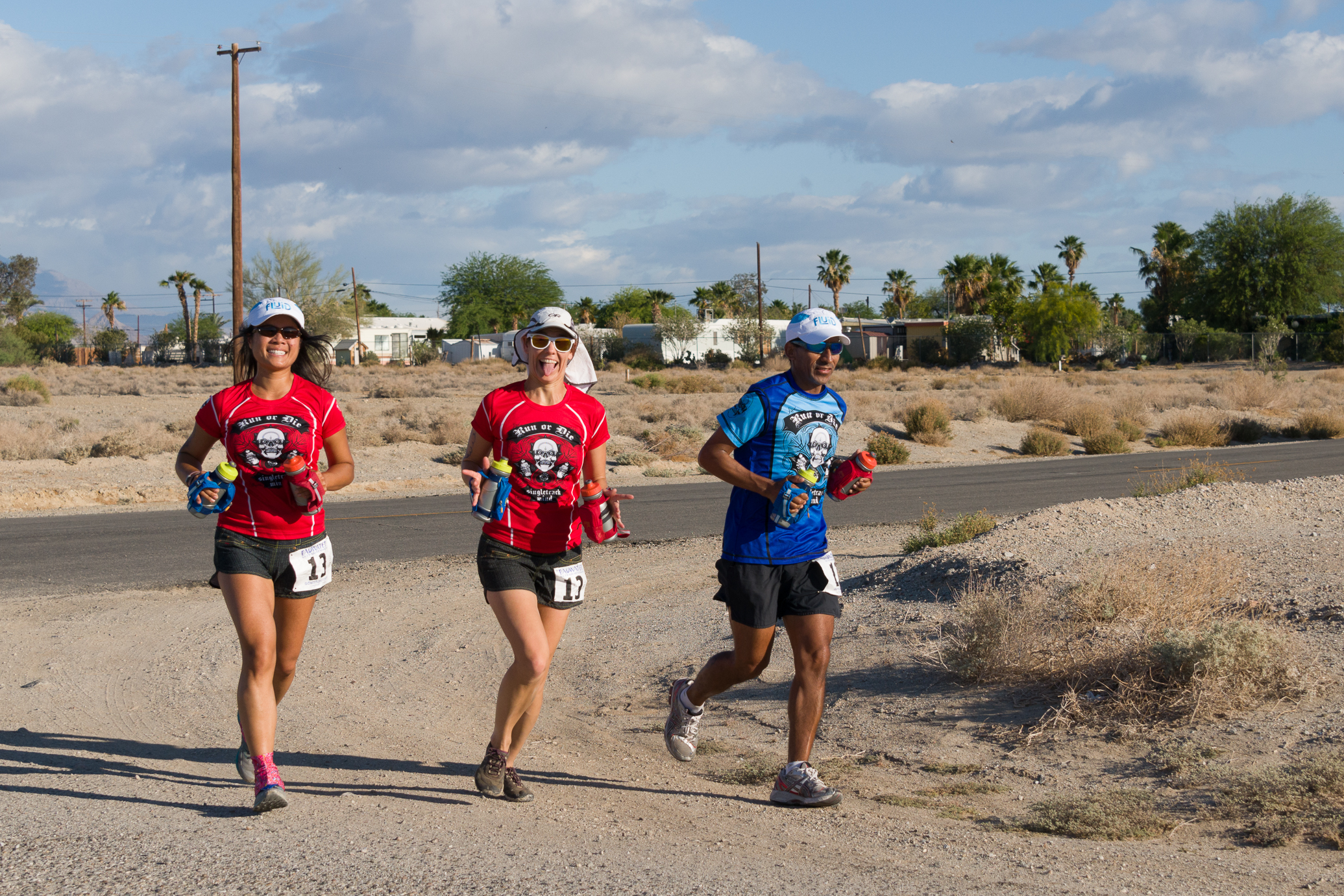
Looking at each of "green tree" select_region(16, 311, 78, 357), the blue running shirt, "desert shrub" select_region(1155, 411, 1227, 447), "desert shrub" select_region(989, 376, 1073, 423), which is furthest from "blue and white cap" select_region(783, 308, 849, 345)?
"green tree" select_region(16, 311, 78, 357)

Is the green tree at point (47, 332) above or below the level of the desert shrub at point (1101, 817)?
above

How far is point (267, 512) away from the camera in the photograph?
Answer: 4676mm

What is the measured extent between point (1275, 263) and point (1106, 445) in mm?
51484

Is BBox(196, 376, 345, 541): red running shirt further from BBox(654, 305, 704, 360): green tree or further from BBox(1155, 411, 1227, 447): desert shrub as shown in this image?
BBox(654, 305, 704, 360): green tree

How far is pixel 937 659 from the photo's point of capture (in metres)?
6.80

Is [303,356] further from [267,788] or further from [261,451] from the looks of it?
[267,788]

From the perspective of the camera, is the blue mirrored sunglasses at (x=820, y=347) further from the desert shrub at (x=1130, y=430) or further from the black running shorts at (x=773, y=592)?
the desert shrub at (x=1130, y=430)

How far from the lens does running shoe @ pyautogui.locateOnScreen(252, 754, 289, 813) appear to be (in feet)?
14.8

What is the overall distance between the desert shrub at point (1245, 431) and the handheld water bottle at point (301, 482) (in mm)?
30726

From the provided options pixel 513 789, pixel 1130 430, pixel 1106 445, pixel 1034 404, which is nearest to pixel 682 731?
pixel 513 789

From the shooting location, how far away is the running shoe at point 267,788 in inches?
177

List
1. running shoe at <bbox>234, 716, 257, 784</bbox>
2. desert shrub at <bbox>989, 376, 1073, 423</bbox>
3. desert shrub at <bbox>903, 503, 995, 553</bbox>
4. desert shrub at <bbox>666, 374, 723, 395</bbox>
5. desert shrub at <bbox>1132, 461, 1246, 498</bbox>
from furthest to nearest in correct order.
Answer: desert shrub at <bbox>666, 374, 723, 395</bbox> → desert shrub at <bbox>989, 376, 1073, 423</bbox> → desert shrub at <bbox>1132, 461, 1246, 498</bbox> → desert shrub at <bbox>903, 503, 995, 553</bbox> → running shoe at <bbox>234, 716, 257, 784</bbox>

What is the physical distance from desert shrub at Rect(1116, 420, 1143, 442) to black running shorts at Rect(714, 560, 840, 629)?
27.4 m

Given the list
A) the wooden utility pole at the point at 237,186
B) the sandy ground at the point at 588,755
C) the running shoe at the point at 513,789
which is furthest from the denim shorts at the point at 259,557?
the wooden utility pole at the point at 237,186
